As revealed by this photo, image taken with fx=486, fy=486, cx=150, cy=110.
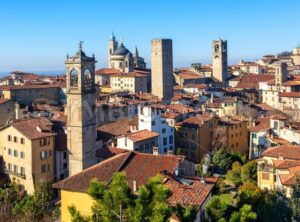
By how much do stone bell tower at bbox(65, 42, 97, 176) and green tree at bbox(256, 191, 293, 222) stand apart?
16.8 meters

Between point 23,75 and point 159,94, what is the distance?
34358 mm

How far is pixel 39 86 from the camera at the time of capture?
71500 millimetres

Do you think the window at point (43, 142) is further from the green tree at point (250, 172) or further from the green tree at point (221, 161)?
the green tree at point (250, 172)

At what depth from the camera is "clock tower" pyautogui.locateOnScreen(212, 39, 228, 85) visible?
105m

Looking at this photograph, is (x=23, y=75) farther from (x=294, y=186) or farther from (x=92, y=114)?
(x=294, y=186)

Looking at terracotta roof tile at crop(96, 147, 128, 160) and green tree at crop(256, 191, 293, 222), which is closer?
green tree at crop(256, 191, 293, 222)

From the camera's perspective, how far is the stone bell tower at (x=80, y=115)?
122 feet

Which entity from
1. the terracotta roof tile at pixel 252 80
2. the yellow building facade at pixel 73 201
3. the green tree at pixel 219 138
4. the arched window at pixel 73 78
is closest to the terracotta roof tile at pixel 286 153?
the green tree at pixel 219 138

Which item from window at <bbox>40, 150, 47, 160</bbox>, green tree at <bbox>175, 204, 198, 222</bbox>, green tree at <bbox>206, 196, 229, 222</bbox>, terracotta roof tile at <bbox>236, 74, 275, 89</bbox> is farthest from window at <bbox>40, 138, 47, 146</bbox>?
terracotta roof tile at <bbox>236, 74, 275, 89</bbox>

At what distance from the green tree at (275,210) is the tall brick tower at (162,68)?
59.5 meters

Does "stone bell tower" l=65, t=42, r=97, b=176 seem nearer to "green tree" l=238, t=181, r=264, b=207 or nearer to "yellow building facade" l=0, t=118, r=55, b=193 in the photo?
"yellow building facade" l=0, t=118, r=55, b=193

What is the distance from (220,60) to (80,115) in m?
72.0

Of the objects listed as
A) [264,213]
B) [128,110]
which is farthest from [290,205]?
[128,110]

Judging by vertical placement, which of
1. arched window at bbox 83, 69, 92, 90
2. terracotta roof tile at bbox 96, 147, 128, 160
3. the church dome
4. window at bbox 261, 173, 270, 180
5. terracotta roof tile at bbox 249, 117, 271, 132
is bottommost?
window at bbox 261, 173, 270, 180
